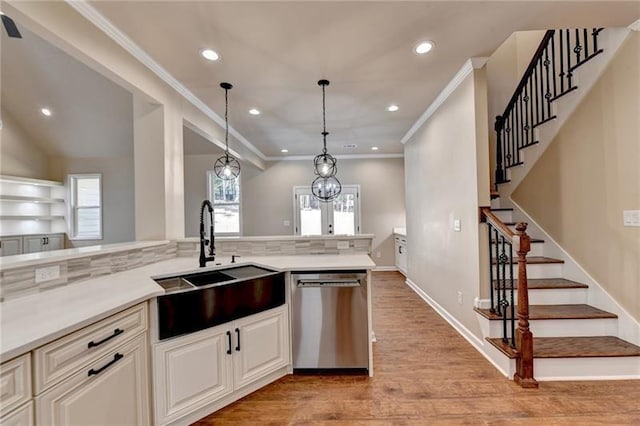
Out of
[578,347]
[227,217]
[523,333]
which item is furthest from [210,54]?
[227,217]

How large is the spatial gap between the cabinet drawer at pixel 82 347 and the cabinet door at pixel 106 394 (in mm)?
36

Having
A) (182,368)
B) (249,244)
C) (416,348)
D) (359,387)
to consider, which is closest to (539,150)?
(416,348)

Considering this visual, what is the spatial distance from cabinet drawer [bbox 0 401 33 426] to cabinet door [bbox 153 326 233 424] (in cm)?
67

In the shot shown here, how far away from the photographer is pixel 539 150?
10.9ft

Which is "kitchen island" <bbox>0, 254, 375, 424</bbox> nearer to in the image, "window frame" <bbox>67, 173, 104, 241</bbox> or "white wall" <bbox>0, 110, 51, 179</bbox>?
"window frame" <bbox>67, 173, 104, 241</bbox>

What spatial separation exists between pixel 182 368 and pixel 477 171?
2.90 m

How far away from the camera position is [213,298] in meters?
1.95

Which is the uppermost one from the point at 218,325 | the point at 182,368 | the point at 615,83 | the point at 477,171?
the point at 615,83

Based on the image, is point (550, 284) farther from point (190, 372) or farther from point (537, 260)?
point (190, 372)

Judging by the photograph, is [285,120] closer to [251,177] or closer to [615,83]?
[251,177]

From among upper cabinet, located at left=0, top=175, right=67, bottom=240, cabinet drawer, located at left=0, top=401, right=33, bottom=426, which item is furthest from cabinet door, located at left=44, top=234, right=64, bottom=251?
cabinet drawer, located at left=0, top=401, right=33, bottom=426

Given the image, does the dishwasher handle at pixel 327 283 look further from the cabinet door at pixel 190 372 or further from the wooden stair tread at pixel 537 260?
the wooden stair tread at pixel 537 260

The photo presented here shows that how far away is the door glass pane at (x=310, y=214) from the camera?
23.8 ft

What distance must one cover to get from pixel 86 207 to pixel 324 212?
5290 millimetres
